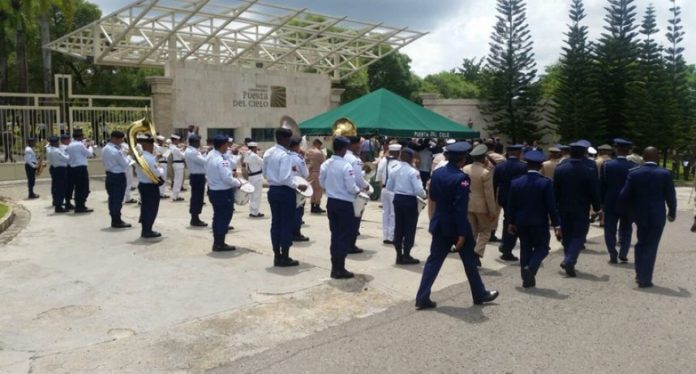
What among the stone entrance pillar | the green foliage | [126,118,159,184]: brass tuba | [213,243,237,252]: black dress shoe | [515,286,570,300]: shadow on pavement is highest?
the green foliage

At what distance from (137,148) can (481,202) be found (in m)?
5.99

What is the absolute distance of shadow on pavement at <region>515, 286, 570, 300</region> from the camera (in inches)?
267

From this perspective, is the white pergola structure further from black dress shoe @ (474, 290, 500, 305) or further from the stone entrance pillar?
black dress shoe @ (474, 290, 500, 305)

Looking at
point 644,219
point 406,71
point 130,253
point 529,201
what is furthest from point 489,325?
point 406,71

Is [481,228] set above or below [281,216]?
below

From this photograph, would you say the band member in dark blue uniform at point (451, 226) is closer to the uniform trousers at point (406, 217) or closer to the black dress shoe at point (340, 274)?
the black dress shoe at point (340, 274)

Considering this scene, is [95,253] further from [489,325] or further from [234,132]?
[234,132]

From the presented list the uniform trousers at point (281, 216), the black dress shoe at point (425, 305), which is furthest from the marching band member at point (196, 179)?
the black dress shoe at point (425, 305)

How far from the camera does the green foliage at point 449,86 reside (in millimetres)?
67938

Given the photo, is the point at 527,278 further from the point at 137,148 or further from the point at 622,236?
the point at 137,148

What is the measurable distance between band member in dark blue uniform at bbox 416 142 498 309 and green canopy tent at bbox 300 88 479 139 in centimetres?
891

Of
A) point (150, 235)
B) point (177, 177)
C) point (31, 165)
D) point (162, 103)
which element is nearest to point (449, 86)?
point (162, 103)

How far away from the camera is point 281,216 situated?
26.5 feet

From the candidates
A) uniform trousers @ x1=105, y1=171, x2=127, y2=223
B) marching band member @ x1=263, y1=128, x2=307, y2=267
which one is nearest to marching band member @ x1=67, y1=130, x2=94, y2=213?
uniform trousers @ x1=105, y1=171, x2=127, y2=223
